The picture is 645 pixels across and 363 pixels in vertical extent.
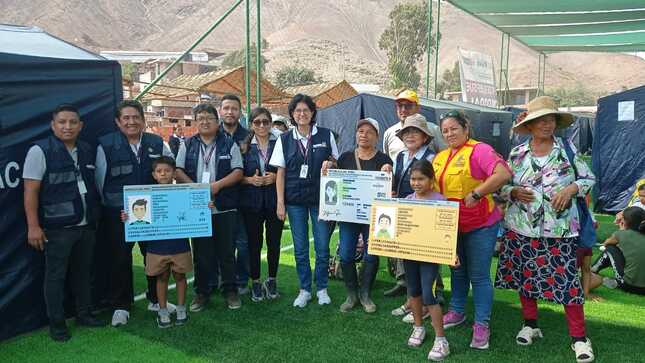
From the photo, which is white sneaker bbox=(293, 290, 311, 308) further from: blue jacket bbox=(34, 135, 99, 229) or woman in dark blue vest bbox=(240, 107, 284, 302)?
blue jacket bbox=(34, 135, 99, 229)

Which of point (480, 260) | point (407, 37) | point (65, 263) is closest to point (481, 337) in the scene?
point (480, 260)

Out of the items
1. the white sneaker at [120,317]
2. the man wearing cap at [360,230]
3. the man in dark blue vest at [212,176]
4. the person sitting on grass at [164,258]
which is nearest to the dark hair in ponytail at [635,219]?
the man wearing cap at [360,230]

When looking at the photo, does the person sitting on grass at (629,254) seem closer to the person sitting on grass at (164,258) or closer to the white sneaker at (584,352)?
the white sneaker at (584,352)

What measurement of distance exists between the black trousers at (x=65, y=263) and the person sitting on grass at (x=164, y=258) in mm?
451

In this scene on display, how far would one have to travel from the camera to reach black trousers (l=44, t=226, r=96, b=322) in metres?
3.71

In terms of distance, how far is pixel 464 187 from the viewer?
11.0 ft

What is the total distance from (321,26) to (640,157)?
A: 128 m

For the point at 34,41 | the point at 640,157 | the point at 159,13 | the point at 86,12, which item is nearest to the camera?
the point at 34,41

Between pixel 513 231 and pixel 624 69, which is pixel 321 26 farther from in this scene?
pixel 513 231

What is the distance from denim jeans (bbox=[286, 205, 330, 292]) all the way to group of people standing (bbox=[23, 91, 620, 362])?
1 centimetres

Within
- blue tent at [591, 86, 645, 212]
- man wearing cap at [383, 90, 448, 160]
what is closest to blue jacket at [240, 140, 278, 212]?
man wearing cap at [383, 90, 448, 160]

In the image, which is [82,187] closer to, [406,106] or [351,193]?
[351,193]

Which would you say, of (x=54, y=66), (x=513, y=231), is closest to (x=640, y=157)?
(x=513, y=231)

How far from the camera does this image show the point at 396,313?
425 cm
